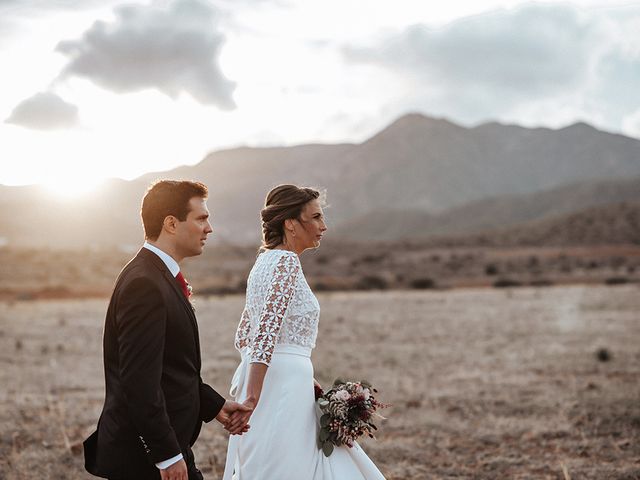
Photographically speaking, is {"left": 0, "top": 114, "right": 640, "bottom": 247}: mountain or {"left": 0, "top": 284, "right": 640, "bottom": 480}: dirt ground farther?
{"left": 0, "top": 114, "right": 640, "bottom": 247}: mountain

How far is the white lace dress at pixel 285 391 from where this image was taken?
12.4 feet

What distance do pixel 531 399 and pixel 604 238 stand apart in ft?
200

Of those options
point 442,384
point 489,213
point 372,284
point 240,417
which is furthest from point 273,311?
point 489,213

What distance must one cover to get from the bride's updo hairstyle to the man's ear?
0.70 metres

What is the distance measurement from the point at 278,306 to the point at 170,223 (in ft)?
2.46

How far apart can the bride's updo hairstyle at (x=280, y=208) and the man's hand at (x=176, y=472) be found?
131 cm

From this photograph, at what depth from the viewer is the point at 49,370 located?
517 inches

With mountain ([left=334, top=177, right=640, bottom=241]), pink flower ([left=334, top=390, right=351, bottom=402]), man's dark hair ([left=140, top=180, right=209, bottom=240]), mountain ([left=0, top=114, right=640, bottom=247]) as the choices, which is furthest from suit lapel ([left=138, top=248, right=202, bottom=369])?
mountain ([left=0, top=114, right=640, bottom=247])

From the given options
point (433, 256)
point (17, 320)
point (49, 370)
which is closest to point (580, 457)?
point (49, 370)

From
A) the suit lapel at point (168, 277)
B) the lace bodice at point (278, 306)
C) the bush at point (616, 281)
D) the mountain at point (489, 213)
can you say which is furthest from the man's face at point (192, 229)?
the mountain at point (489, 213)

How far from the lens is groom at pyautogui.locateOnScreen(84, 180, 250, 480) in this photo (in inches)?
120

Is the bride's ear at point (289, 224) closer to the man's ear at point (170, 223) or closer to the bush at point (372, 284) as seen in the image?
the man's ear at point (170, 223)

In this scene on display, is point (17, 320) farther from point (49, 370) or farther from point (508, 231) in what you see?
point (508, 231)

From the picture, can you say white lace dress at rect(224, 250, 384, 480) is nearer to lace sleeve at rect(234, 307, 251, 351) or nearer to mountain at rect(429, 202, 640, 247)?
lace sleeve at rect(234, 307, 251, 351)
